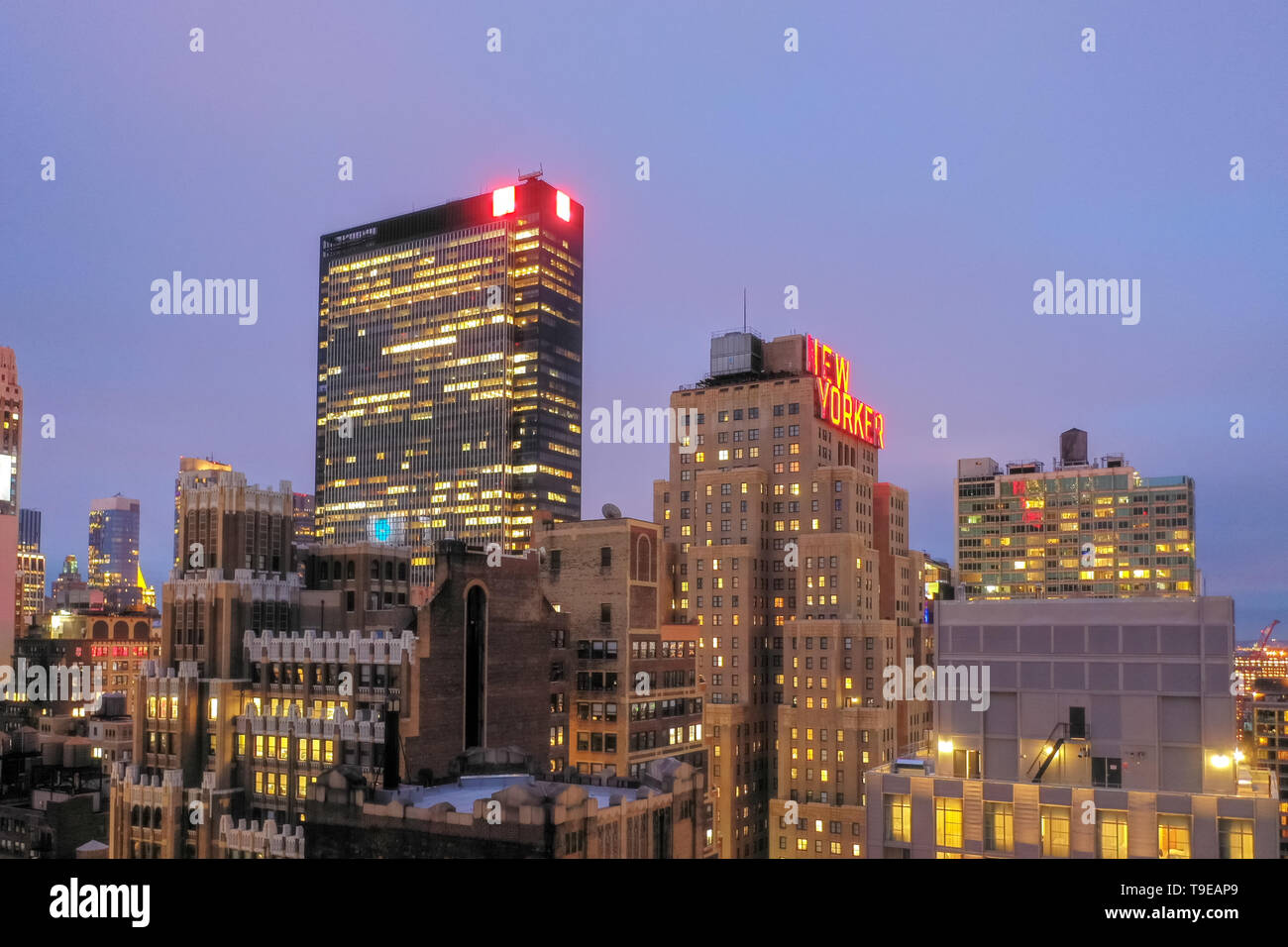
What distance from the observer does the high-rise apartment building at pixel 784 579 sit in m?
141

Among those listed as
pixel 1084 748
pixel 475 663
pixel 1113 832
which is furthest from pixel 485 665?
pixel 1113 832

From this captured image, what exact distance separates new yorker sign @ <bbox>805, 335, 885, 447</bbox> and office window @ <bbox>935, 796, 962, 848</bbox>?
385ft

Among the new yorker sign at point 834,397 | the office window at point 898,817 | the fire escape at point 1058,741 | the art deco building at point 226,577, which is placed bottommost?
the office window at point 898,817

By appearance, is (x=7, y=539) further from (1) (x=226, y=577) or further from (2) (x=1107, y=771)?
(2) (x=1107, y=771)

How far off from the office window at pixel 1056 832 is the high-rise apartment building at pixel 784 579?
81.2m

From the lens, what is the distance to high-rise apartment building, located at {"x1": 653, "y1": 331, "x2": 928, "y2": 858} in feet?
463

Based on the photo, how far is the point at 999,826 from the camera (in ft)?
187

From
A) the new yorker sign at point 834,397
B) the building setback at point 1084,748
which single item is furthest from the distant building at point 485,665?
the new yorker sign at point 834,397

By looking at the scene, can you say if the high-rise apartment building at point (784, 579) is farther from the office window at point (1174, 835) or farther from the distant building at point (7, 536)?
the distant building at point (7, 536)
